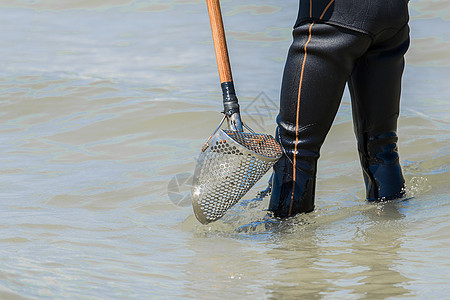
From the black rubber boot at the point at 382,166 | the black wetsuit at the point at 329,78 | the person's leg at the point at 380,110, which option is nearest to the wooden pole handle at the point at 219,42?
the black wetsuit at the point at 329,78

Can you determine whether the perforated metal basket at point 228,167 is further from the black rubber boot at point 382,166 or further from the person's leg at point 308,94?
the black rubber boot at point 382,166

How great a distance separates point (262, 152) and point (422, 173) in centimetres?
134

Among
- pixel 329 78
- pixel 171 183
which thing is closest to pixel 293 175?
pixel 329 78

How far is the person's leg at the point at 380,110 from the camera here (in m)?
2.47

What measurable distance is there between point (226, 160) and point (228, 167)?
0.03 meters

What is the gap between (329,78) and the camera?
7.55 ft

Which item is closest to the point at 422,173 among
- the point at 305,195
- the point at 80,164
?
the point at 305,195

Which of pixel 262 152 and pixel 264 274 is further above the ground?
pixel 262 152

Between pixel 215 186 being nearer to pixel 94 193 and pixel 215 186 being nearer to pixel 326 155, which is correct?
pixel 94 193

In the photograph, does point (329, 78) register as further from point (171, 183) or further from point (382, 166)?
point (171, 183)

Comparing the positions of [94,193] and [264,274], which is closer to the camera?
[264,274]

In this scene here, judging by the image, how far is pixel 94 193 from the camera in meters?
3.19

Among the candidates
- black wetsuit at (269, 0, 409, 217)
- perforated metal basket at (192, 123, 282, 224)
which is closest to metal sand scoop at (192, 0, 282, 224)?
perforated metal basket at (192, 123, 282, 224)

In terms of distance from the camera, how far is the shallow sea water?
6.57 feet
